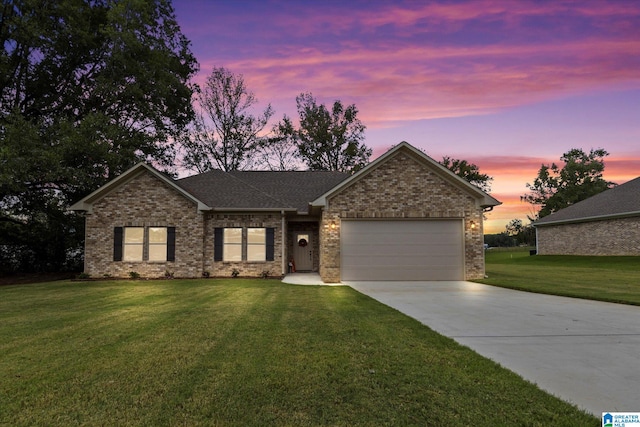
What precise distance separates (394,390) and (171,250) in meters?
14.3

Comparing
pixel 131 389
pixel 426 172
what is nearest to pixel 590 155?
pixel 426 172

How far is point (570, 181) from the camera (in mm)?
49750

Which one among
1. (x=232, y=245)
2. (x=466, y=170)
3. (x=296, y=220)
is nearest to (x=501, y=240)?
(x=466, y=170)

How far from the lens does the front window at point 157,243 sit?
15734 mm

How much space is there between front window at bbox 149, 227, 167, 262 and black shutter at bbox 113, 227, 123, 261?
131cm

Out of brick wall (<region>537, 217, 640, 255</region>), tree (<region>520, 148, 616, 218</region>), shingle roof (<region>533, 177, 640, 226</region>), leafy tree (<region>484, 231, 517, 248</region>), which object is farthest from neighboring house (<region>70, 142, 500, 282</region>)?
leafy tree (<region>484, 231, 517, 248</region>)

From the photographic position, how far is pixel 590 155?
1944 inches

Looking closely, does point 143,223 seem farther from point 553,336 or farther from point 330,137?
point 330,137

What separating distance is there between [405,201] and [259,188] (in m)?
8.63

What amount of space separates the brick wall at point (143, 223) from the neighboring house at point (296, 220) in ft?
0.15

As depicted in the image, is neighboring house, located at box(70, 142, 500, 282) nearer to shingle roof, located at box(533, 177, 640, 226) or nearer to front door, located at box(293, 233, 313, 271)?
front door, located at box(293, 233, 313, 271)

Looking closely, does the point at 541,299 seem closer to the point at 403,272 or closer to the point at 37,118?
the point at 403,272

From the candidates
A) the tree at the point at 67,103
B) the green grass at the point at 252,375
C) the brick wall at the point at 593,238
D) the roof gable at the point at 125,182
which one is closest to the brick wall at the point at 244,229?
the roof gable at the point at 125,182

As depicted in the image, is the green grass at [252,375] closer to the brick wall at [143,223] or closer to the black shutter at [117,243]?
the brick wall at [143,223]
